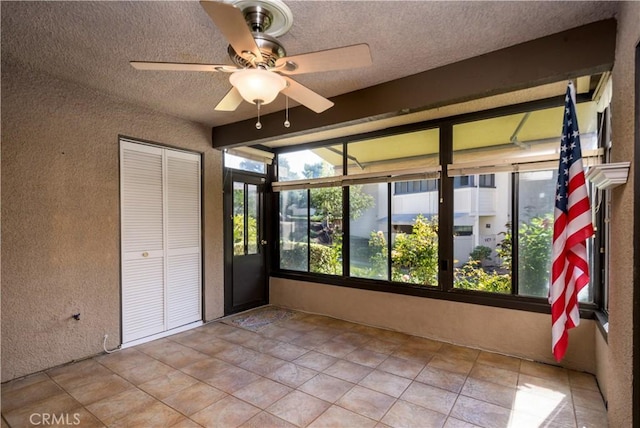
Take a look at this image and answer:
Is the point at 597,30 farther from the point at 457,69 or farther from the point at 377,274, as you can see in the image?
the point at 377,274

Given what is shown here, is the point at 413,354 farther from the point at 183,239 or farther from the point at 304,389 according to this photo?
the point at 183,239

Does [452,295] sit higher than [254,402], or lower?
higher

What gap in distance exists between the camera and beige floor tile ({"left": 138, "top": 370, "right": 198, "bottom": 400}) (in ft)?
8.09

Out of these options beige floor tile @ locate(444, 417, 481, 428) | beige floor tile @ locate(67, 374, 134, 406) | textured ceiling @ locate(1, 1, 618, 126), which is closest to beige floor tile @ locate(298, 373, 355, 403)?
beige floor tile @ locate(444, 417, 481, 428)

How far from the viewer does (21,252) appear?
2.60 metres

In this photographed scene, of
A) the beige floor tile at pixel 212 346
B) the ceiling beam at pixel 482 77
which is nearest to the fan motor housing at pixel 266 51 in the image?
the ceiling beam at pixel 482 77

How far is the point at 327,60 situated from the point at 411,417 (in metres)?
2.45

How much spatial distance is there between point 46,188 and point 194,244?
1.65 meters

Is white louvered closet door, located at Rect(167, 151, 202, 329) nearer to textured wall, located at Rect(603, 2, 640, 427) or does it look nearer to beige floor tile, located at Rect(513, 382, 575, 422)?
beige floor tile, located at Rect(513, 382, 575, 422)

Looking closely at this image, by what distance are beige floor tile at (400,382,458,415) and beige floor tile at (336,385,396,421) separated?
16 centimetres

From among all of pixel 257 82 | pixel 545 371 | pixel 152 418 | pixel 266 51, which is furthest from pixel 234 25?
pixel 545 371

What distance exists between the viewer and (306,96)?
2047 mm

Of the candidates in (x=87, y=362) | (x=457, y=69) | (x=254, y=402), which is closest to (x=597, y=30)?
(x=457, y=69)

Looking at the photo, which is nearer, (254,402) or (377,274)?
(254,402)
